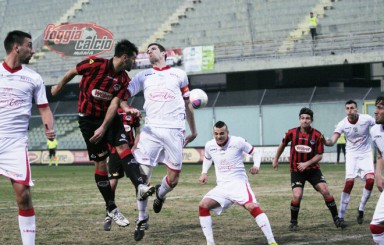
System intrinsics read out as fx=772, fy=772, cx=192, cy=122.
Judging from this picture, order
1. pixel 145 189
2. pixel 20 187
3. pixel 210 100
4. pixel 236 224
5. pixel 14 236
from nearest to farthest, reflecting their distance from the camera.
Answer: pixel 20 187 < pixel 145 189 < pixel 14 236 < pixel 236 224 < pixel 210 100

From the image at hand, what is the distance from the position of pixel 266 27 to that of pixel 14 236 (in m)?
34.5

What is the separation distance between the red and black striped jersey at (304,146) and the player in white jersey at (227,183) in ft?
6.40

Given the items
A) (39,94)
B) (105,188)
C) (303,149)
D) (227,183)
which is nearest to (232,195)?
(227,183)

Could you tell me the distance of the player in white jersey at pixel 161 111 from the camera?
1184cm

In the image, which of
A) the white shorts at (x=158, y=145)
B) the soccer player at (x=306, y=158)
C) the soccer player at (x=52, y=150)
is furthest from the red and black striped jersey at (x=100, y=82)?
the soccer player at (x=52, y=150)

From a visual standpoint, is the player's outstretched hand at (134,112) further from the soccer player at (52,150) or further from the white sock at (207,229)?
the soccer player at (52,150)

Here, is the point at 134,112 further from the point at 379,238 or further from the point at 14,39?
the point at 379,238

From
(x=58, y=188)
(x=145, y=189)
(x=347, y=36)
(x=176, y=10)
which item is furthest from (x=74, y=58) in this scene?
(x=145, y=189)

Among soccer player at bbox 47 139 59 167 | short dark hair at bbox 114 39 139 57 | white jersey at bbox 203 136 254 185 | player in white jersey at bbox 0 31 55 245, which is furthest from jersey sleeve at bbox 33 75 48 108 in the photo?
soccer player at bbox 47 139 59 167

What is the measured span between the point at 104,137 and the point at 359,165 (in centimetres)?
543

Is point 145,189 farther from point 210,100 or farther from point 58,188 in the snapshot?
point 210,100

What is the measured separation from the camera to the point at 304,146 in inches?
513

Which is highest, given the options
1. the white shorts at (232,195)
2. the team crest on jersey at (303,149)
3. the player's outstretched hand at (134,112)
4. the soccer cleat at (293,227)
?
the player's outstretched hand at (134,112)

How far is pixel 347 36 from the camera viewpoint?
40.6m
